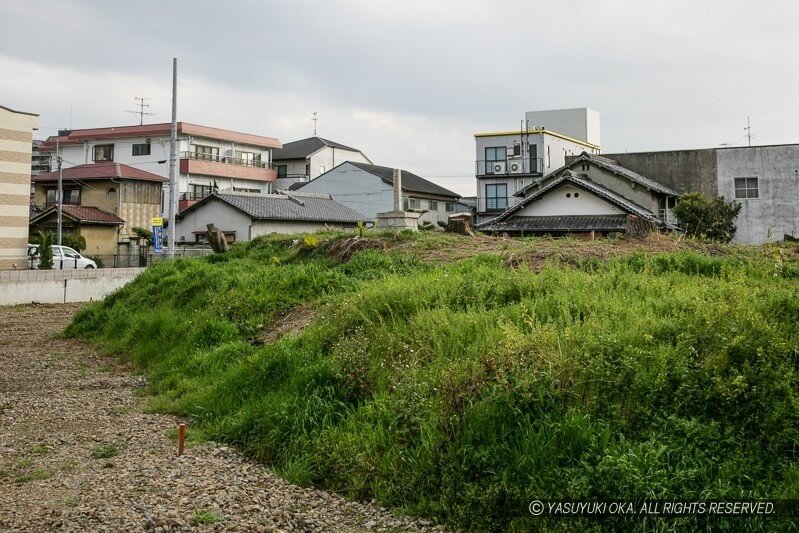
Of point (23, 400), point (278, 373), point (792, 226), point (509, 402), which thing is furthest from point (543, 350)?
point (792, 226)

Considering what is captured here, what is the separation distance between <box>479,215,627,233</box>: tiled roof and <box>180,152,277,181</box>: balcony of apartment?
22286mm

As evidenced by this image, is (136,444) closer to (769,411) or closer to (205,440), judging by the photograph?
(205,440)

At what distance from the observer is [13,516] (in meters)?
4.61

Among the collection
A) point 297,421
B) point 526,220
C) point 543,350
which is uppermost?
point 526,220

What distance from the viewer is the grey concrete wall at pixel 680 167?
32062 millimetres

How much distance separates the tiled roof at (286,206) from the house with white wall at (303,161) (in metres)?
11.3

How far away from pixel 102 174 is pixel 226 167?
8.55 metres

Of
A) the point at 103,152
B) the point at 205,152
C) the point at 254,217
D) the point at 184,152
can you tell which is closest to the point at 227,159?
the point at 205,152

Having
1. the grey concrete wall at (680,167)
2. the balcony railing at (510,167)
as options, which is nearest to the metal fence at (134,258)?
the balcony railing at (510,167)

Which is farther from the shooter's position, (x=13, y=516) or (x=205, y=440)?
(x=205, y=440)

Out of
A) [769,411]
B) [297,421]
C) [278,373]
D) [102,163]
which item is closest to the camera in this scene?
[769,411]

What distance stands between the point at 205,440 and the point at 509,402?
3.15 meters

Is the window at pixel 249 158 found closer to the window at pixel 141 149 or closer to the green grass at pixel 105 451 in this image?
the window at pixel 141 149

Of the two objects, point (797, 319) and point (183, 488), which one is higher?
point (797, 319)
